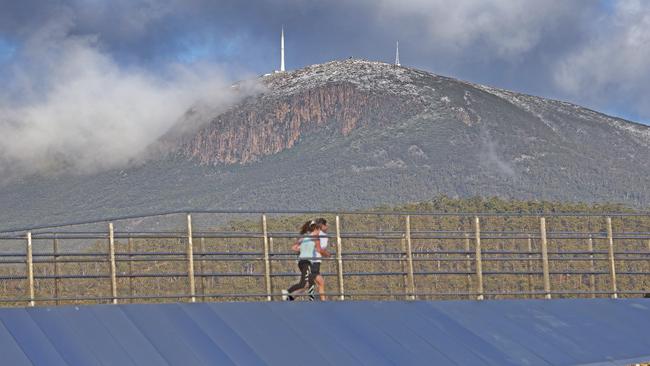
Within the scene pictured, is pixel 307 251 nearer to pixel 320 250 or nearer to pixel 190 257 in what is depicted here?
pixel 320 250

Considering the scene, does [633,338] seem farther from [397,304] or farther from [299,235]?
[299,235]

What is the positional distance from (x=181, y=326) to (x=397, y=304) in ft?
18.1

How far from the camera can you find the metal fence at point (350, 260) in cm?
2277

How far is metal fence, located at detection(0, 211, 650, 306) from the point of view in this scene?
22.8m

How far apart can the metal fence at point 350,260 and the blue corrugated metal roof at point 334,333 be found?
1.08ft

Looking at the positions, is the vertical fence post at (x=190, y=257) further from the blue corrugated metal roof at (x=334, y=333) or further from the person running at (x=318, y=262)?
the person running at (x=318, y=262)

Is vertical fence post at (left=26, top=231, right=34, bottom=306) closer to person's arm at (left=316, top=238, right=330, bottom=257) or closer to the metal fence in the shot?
the metal fence

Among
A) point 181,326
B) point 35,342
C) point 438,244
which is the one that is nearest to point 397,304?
point 181,326

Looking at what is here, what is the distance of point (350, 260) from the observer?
85.2 ft

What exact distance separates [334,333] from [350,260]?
244 cm

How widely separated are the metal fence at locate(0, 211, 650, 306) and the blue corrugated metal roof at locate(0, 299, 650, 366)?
33 centimetres

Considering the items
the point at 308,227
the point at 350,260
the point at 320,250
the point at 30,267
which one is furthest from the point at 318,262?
the point at 30,267

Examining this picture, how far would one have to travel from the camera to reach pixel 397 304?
26.3m

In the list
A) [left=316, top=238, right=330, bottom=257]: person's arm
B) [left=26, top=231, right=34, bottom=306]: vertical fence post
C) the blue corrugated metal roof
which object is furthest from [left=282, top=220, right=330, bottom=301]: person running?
[left=26, top=231, right=34, bottom=306]: vertical fence post
